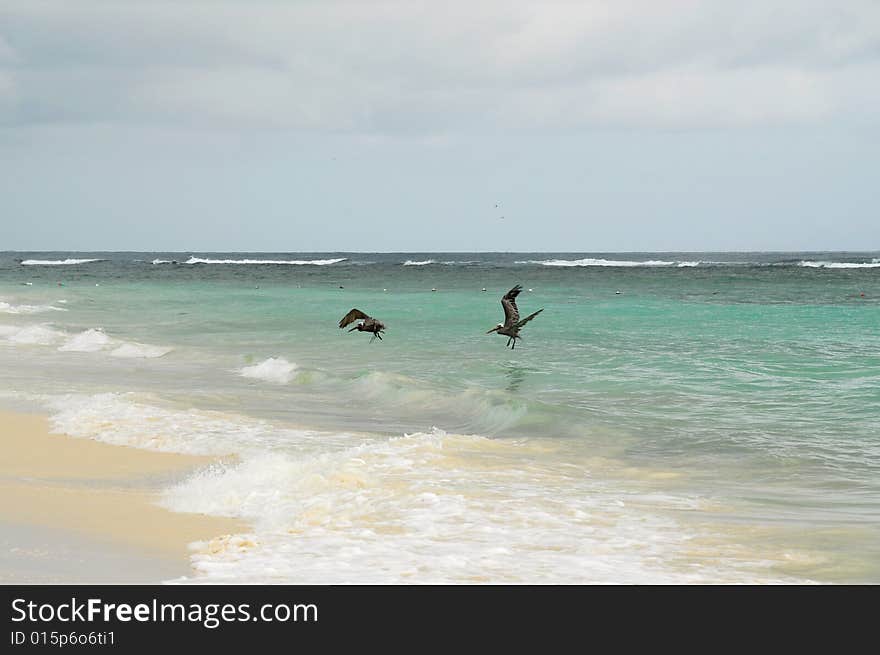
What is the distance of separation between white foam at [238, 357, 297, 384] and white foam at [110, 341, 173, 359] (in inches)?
122

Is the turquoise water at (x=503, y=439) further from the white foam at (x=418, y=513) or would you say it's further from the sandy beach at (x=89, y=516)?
the sandy beach at (x=89, y=516)

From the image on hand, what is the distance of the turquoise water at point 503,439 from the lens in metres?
6.67

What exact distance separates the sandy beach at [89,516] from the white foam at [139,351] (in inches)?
390

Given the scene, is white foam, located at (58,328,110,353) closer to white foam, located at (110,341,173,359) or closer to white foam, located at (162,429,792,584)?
white foam, located at (110,341,173,359)

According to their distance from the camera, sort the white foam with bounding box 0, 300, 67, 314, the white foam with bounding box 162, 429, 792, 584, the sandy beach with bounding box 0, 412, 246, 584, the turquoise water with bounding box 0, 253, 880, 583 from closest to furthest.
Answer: the sandy beach with bounding box 0, 412, 246, 584
the white foam with bounding box 162, 429, 792, 584
the turquoise water with bounding box 0, 253, 880, 583
the white foam with bounding box 0, 300, 67, 314

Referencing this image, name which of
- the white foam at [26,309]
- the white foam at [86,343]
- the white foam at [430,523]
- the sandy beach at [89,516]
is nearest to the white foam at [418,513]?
the white foam at [430,523]

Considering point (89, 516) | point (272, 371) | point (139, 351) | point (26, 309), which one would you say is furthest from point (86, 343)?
point (89, 516)

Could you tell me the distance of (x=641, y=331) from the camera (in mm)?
27422

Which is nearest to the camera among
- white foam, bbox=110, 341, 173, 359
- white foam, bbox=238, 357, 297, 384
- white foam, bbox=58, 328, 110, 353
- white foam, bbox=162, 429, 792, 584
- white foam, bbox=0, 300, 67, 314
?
white foam, bbox=162, 429, 792, 584

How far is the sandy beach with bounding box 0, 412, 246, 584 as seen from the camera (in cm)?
603

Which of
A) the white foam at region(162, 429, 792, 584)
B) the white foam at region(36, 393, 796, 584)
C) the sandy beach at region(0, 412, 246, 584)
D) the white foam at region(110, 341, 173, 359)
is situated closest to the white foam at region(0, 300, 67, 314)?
the white foam at region(110, 341, 173, 359)

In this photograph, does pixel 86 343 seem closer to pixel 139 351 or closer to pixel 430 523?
pixel 139 351
